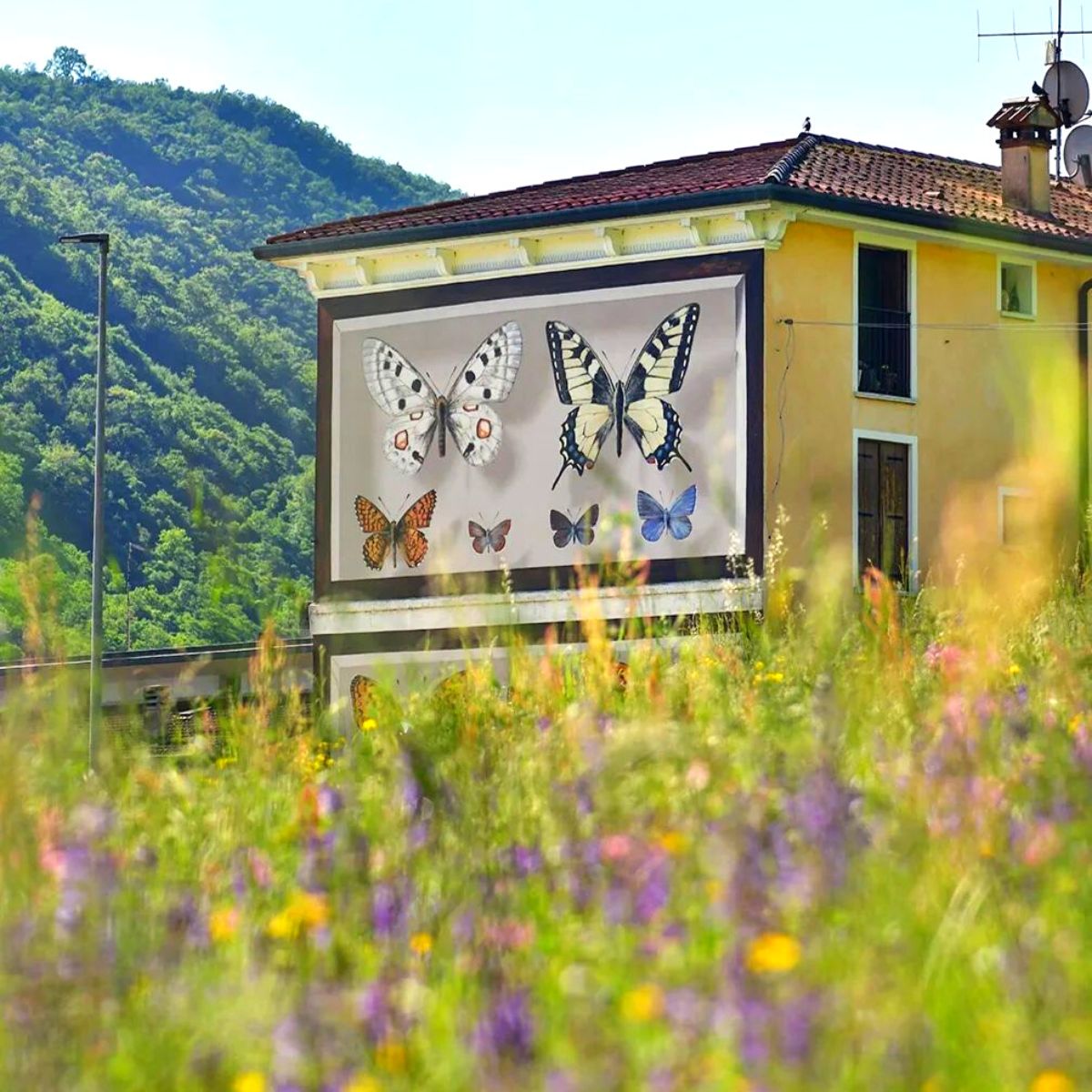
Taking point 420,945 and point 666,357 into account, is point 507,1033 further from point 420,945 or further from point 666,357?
point 666,357

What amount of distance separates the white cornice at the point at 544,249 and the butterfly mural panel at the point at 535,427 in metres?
0.38

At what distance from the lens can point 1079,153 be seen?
131ft

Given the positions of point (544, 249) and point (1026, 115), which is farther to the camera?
point (1026, 115)

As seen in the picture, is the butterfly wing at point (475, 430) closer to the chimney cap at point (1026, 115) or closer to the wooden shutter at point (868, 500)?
the wooden shutter at point (868, 500)

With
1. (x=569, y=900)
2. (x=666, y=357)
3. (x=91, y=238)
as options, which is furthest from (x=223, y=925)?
(x=91, y=238)

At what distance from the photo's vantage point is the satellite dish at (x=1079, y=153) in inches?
1554

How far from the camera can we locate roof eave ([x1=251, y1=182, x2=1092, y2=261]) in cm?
2895

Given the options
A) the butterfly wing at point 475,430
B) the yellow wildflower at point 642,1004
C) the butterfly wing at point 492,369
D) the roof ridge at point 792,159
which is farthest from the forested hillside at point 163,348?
the roof ridge at point 792,159

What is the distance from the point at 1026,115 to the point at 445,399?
8524mm

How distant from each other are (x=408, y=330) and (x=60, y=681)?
25.1 m

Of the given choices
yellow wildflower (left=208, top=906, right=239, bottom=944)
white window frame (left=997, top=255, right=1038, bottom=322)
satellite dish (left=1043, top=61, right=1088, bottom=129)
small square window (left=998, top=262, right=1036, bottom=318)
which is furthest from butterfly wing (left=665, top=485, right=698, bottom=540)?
yellow wildflower (left=208, top=906, right=239, bottom=944)

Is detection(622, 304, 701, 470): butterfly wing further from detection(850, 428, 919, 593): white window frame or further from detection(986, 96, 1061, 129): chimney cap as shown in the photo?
detection(986, 96, 1061, 129): chimney cap

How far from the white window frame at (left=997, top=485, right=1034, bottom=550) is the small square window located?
2106mm

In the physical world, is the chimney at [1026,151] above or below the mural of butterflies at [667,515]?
above
